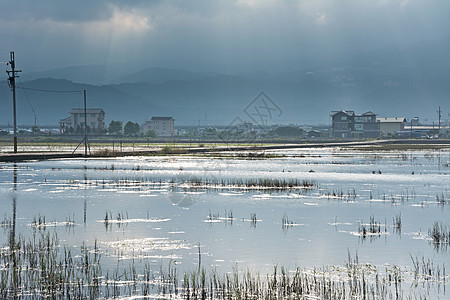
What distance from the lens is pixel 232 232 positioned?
22609 mm

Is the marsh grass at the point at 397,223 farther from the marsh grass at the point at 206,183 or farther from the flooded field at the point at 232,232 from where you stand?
the marsh grass at the point at 206,183

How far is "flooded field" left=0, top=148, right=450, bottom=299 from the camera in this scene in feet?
50.9

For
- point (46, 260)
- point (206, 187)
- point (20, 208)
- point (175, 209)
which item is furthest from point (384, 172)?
point (46, 260)

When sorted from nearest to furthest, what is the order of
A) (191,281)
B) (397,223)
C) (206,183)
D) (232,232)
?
(191,281)
(232,232)
(397,223)
(206,183)

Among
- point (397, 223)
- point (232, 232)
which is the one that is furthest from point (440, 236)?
point (232, 232)

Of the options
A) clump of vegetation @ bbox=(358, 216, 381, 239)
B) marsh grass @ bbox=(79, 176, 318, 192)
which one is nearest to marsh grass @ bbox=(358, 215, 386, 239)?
clump of vegetation @ bbox=(358, 216, 381, 239)

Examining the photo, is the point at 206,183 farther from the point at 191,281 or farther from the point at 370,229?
the point at 191,281

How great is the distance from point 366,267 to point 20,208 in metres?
17.2

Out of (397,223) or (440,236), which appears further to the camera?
(397,223)

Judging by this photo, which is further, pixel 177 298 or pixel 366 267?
pixel 366 267

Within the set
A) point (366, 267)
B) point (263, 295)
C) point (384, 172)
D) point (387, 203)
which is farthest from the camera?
point (384, 172)

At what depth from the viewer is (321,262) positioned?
17688mm

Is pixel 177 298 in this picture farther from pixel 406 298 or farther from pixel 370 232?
pixel 370 232

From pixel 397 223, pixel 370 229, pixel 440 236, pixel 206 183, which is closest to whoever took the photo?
pixel 440 236
